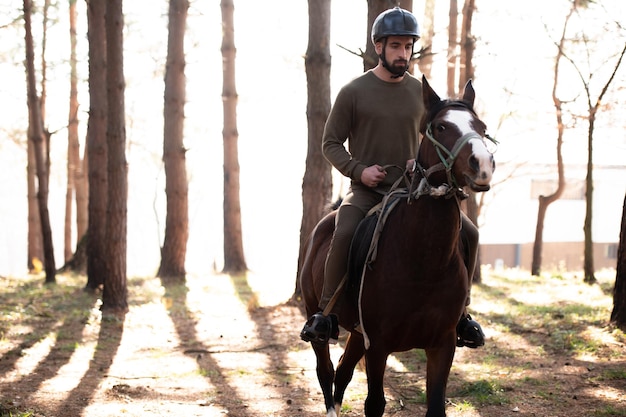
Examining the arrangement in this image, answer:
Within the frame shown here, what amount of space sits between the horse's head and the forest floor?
3238 mm

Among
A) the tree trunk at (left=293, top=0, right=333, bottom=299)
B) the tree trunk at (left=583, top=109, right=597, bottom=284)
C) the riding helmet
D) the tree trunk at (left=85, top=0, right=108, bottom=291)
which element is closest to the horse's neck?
the riding helmet

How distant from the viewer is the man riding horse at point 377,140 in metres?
5.50

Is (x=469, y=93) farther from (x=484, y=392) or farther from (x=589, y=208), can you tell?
(x=589, y=208)

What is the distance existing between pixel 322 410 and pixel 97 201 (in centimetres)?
1112

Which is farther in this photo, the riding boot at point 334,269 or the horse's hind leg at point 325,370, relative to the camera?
the horse's hind leg at point 325,370

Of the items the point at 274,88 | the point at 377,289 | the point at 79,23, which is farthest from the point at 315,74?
the point at 274,88

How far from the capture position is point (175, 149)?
19781mm

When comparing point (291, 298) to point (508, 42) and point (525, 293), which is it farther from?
point (508, 42)

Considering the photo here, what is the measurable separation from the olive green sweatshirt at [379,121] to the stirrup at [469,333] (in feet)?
4.03

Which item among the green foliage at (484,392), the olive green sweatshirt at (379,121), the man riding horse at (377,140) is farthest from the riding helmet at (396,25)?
the green foliage at (484,392)

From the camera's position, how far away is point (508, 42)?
22.6 m

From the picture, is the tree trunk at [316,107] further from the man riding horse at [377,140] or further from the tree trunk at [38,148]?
the tree trunk at [38,148]

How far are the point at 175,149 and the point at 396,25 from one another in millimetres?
14999

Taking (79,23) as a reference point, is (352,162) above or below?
below
